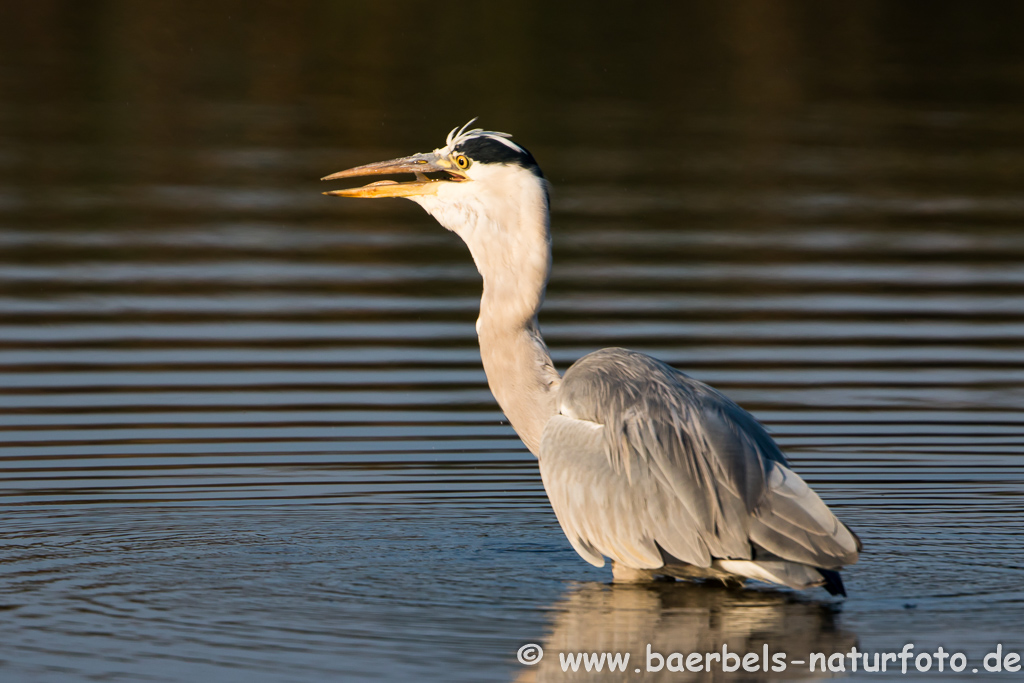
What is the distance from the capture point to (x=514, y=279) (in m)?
9.48

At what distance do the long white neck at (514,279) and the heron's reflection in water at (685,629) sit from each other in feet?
3.86

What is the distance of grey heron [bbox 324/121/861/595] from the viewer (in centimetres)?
834

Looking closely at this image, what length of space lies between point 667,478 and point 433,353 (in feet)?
19.6

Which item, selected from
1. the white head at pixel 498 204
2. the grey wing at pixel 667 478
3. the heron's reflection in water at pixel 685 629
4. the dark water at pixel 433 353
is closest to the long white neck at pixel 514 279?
the white head at pixel 498 204

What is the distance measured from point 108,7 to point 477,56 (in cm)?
1657

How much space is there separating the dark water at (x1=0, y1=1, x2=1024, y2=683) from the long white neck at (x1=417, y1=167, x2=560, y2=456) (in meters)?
0.81

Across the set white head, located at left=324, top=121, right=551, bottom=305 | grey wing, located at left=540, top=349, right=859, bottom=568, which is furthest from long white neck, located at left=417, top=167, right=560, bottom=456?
grey wing, located at left=540, top=349, right=859, bottom=568

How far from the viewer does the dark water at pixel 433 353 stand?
816cm

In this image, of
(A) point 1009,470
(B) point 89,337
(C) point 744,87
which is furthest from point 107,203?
(C) point 744,87

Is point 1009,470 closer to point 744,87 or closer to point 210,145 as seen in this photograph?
point 210,145

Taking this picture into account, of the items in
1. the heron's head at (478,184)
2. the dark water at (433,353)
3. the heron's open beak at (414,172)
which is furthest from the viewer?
the heron's open beak at (414,172)

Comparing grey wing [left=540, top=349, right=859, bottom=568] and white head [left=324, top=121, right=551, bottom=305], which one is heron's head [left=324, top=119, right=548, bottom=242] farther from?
grey wing [left=540, top=349, right=859, bottom=568]

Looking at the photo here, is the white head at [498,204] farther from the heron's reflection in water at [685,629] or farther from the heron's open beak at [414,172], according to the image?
the heron's reflection in water at [685,629]

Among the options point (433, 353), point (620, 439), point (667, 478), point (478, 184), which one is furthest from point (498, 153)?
point (433, 353)
